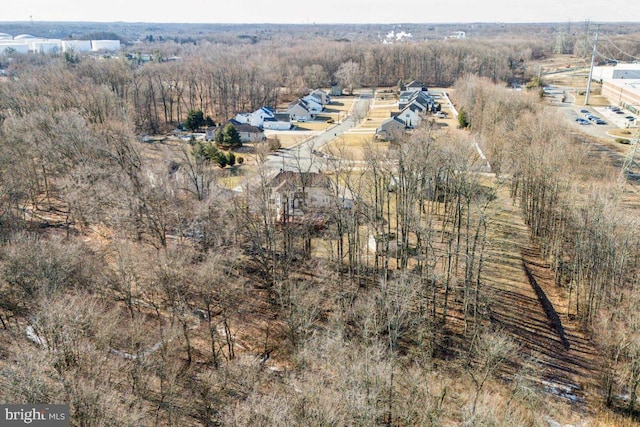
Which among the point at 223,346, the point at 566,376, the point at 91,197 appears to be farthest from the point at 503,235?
the point at 91,197

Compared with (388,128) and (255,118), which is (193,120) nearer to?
(255,118)

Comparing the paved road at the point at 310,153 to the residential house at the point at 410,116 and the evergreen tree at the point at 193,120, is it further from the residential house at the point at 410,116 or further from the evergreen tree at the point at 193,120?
the evergreen tree at the point at 193,120

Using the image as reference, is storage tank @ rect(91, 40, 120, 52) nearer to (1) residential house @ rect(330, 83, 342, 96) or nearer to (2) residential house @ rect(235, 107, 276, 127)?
(1) residential house @ rect(330, 83, 342, 96)

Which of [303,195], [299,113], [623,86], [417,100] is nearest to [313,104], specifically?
[299,113]

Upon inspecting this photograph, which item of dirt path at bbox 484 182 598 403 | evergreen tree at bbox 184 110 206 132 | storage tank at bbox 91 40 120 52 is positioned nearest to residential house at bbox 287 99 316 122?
evergreen tree at bbox 184 110 206 132

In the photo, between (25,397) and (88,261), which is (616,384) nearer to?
(25,397)
